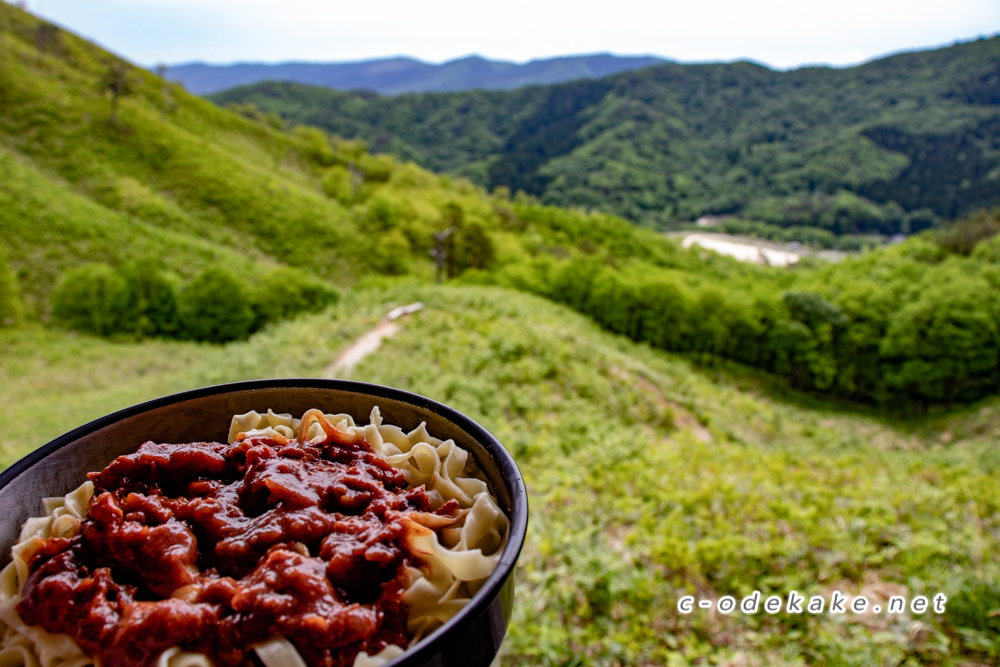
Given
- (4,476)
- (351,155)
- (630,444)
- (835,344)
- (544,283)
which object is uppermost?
(351,155)

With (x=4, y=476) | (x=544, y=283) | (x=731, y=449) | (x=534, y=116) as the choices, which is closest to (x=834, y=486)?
(x=731, y=449)

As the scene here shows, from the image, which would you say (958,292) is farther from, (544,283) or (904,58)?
(904,58)

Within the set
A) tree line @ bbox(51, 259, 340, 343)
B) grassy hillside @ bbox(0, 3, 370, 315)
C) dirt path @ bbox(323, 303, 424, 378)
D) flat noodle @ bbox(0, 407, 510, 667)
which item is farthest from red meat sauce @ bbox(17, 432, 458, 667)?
grassy hillside @ bbox(0, 3, 370, 315)

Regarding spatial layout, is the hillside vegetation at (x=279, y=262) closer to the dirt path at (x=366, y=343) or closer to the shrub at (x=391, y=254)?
the shrub at (x=391, y=254)

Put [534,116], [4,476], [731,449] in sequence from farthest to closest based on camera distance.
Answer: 1. [534,116]
2. [731,449]
3. [4,476]

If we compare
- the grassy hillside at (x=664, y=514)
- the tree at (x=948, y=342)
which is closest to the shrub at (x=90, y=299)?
the grassy hillside at (x=664, y=514)

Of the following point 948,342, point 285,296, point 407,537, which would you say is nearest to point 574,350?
point 407,537

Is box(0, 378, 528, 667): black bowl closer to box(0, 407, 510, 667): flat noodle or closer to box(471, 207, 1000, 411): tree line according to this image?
box(0, 407, 510, 667): flat noodle
